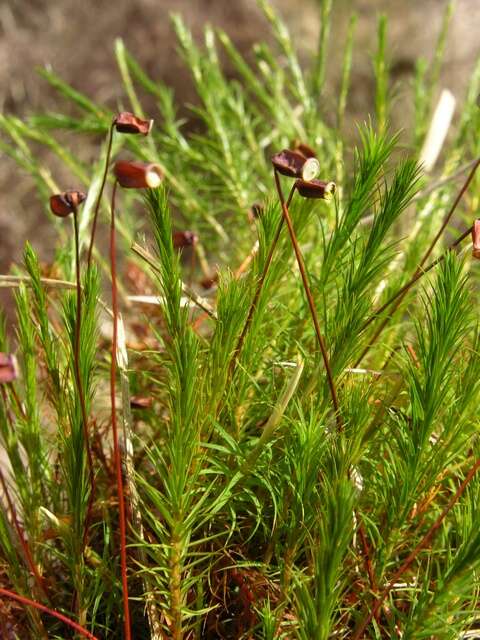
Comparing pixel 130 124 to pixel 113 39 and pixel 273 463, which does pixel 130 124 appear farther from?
pixel 113 39

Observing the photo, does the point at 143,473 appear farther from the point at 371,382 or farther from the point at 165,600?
the point at 371,382

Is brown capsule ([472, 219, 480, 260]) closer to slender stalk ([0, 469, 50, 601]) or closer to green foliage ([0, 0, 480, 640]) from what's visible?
green foliage ([0, 0, 480, 640])

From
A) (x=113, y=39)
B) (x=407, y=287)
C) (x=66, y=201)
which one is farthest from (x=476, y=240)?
(x=113, y=39)

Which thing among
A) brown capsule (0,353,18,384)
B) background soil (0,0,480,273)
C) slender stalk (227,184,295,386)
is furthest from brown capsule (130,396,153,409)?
background soil (0,0,480,273)

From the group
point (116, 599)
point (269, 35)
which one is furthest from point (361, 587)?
point (269, 35)

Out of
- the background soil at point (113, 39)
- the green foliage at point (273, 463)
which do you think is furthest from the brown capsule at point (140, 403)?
the background soil at point (113, 39)
